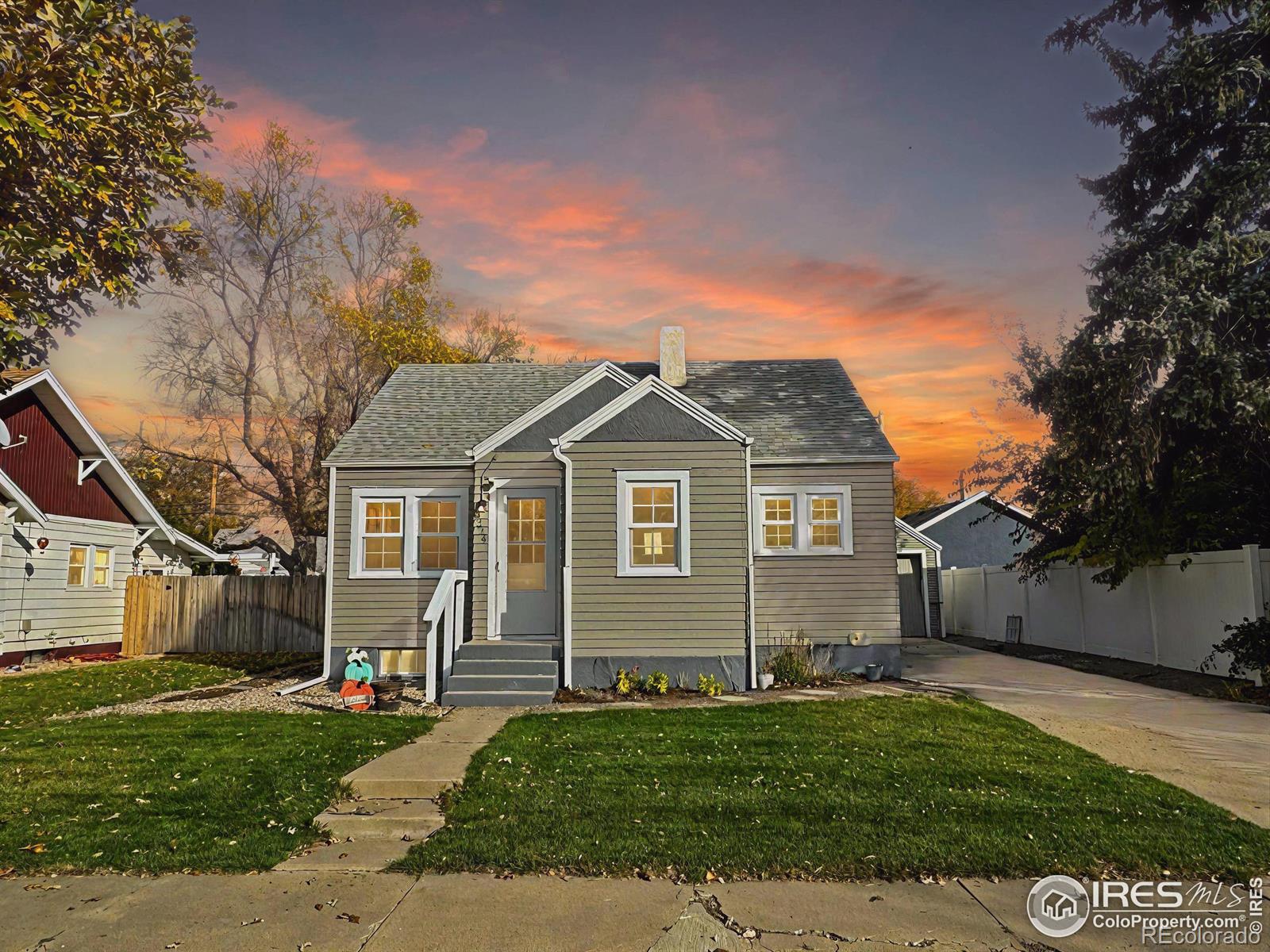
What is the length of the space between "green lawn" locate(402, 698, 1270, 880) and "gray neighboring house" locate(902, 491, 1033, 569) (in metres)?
19.9

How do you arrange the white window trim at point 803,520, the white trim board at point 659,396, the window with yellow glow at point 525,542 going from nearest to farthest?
the white trim board at point 659,396 → the window with yellow glow at point 525,542 → the white window trim at point 803,520

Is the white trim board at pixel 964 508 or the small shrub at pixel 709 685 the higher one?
the white trim board at pixel 964 508

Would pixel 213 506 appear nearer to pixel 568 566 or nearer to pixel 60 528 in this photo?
pixel 60 528

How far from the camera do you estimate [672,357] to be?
16.1 m

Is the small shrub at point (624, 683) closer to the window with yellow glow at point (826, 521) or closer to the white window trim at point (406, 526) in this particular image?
the white window trim at point (406, 526)

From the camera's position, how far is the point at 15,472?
1758 cm

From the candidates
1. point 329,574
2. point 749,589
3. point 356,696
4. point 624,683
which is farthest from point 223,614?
point 749,589

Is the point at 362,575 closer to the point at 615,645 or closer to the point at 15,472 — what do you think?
the point at 615,645

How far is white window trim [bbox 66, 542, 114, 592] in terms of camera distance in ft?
61.7

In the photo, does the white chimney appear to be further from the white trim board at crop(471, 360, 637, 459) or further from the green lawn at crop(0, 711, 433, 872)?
the green lawn at crop(0, 711, 433, 872)

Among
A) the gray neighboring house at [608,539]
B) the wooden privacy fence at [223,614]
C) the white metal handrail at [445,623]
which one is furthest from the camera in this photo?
the wooden privacy fence at [223,614]

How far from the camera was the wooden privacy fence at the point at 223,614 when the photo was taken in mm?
19984

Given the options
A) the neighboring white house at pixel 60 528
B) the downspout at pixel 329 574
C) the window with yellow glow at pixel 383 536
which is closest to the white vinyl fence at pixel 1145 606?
the window with yellow glow at pixel 383 536

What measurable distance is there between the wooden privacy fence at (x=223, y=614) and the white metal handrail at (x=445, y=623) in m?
7.93
